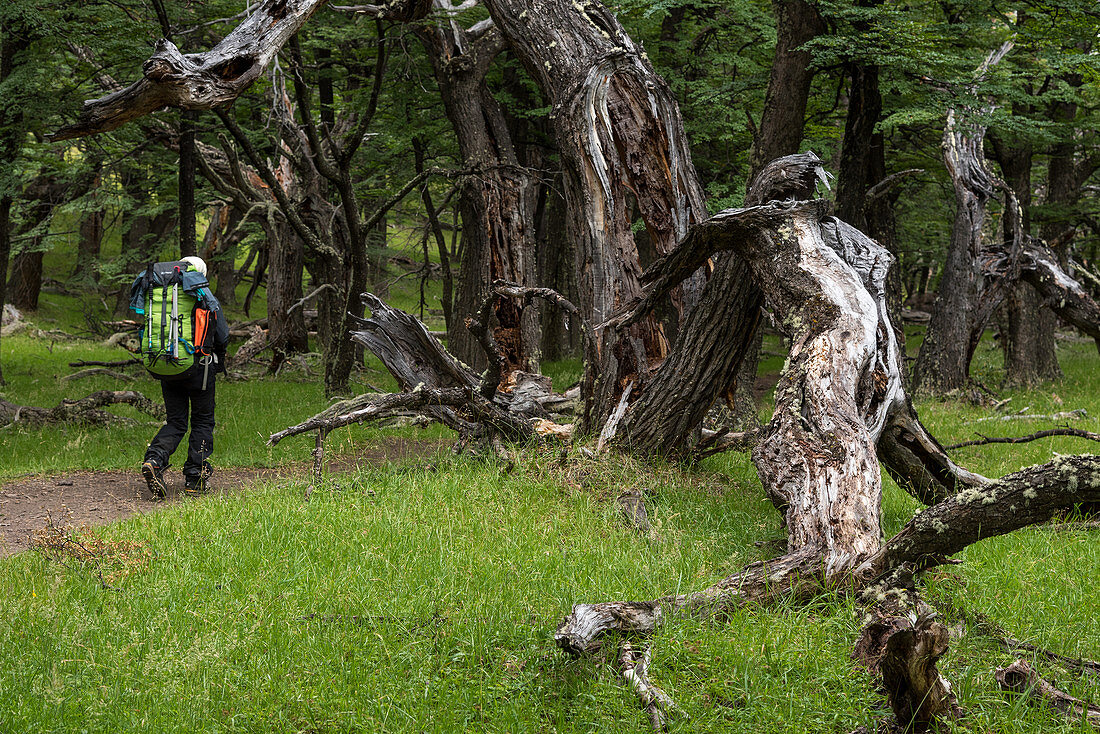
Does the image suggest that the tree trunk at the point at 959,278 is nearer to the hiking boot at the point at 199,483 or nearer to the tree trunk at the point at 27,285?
the hiking boot at the point at 199,483

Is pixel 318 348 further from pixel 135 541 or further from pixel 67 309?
pixel 135 541

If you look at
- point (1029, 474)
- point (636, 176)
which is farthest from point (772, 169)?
point (1029, 474)

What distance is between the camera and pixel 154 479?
6832 millimetres

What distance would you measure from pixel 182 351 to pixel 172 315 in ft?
1.01

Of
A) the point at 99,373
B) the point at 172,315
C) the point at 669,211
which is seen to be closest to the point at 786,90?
the point at 669,211

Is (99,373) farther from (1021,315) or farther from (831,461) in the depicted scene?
(1021,315)

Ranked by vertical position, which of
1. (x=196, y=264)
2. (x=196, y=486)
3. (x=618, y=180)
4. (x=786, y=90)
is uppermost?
(x=786, y=90)

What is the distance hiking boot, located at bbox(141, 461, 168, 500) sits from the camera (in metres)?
6.78

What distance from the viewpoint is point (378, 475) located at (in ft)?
21.7

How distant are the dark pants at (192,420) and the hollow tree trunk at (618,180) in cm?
334

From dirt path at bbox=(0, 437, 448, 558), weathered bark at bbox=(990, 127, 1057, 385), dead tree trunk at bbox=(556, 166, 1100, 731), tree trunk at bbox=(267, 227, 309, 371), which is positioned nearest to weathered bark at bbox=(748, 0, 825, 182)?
dead tree trunk at bbox=(556, 166, 1100, 731)

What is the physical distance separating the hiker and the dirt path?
0.85 ft

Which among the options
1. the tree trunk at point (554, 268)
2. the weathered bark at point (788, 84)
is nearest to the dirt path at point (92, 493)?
the weathered bark at point (788, 84)

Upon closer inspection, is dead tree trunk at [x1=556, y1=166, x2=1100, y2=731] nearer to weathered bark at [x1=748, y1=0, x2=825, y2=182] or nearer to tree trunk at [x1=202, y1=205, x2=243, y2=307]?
weathered bark at [x1=748, y1=0, x2=825, y2=182]
